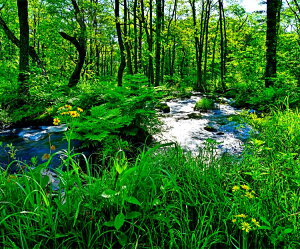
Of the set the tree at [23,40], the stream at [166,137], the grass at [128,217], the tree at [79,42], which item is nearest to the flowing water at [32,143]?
the stream at [166,137]

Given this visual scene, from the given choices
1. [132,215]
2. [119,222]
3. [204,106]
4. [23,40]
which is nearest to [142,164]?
[132,215]

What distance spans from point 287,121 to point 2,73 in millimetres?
15973

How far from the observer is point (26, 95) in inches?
340

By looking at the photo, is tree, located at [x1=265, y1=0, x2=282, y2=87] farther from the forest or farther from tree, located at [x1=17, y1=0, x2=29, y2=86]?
tree, located at [x1=17, y1=0, x2=29, y2=86]

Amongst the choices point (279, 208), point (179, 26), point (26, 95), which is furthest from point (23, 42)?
point (179, 26)

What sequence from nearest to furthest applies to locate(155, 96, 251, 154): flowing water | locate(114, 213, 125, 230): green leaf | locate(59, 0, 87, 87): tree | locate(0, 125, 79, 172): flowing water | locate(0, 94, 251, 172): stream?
locate(114, 213, 125, 230): green leaf < locate(0, 125, 79, 172): flowing water < locate(0, 94, 251, 172): stream < locate(155, 96, 251, 154): flowing water < locate(59, 0, 87, 87): tree

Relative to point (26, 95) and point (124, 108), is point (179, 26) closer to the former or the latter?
point (26, 95)

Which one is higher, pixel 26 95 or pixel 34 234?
pixel 26 95

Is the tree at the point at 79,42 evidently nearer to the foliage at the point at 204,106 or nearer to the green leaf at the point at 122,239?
the foliage at the point at 204,106

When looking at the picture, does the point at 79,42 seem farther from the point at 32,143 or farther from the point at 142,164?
the point at 142,164

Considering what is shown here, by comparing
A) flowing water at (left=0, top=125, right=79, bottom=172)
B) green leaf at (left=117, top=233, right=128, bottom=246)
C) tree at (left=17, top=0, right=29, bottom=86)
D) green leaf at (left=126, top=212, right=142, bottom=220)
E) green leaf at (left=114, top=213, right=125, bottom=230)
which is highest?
tree at (left=17, top=0, right=29, bottom=86)

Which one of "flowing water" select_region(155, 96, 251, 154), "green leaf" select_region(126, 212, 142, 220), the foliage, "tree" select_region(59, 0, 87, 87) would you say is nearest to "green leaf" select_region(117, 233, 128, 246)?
"green leaf" select_region(126, 212, 142, 220)

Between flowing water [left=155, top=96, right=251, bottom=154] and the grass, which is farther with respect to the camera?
flowing water [left=155, top=96, right=251, bottom=154]

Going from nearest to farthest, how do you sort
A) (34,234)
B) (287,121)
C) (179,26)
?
(34,234), (287,121), (179,26)
